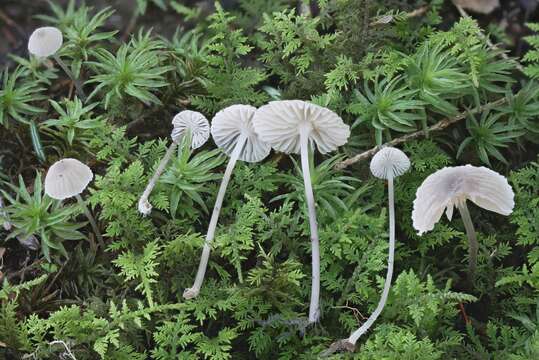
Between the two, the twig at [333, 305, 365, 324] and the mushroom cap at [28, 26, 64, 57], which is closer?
the twig at [333, 305, 365, 324]

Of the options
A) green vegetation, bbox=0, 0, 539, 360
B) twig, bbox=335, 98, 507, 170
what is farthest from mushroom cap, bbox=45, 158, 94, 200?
twig, bbox=335, 98, 507, 170

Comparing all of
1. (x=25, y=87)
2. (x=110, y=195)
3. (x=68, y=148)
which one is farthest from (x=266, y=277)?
(x=25, y=87)

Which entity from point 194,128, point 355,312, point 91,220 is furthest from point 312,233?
point 91,220

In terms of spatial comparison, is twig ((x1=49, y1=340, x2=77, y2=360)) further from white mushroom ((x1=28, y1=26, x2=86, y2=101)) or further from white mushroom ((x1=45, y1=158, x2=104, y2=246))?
white mushroom ((x1=28, y1=26, x2=86, y2=101))

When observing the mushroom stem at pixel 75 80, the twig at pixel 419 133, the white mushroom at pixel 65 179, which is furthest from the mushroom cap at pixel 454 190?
the mushroom stem at pixel 75 80

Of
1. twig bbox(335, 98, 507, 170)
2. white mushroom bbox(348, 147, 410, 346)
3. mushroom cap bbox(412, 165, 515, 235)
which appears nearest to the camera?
mushroom cap bbox(412, 165, 515, 235)

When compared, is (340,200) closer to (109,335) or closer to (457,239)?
(457,239)

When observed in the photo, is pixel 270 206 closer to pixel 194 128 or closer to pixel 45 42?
pixel 194 128
